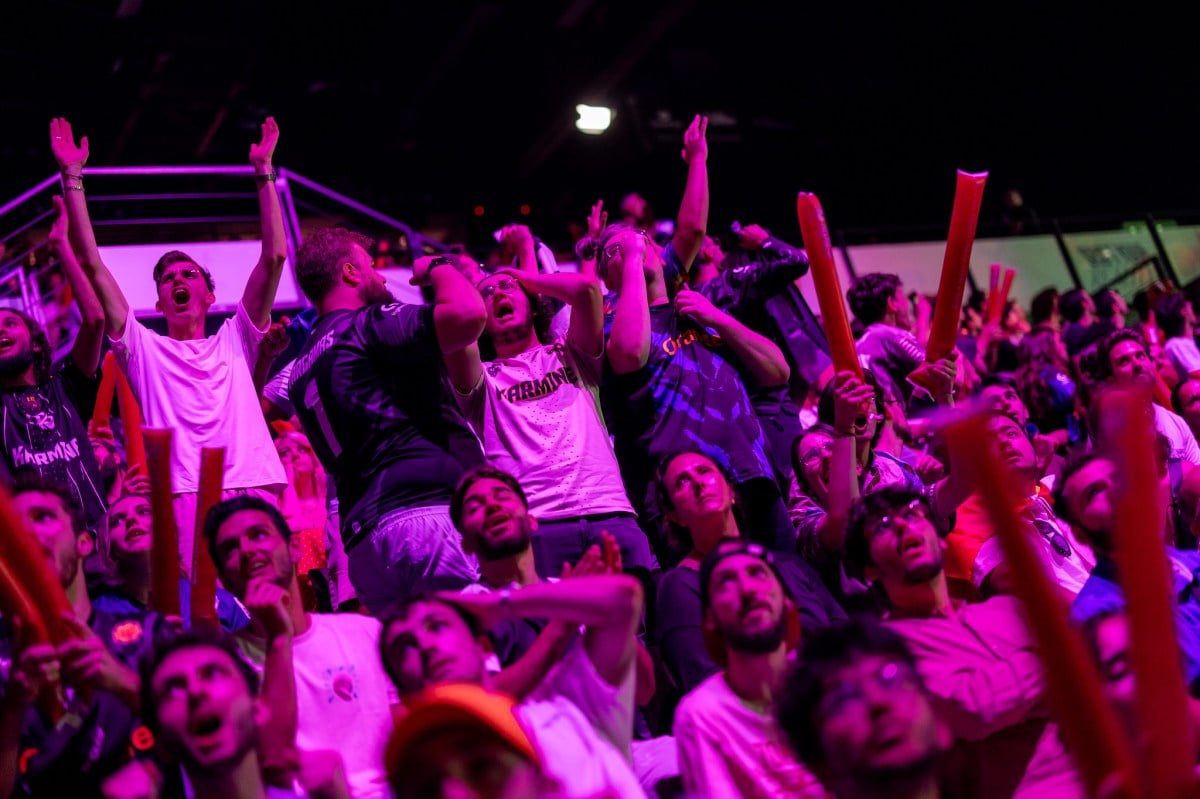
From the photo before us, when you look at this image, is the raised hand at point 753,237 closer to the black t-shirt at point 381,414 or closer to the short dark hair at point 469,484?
the black t-shirt at point 381,414

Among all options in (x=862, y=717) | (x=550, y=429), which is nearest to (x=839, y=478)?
(x=550, y=429)

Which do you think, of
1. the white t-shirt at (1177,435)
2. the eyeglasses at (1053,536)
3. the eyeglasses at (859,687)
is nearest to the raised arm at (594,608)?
the eyeglasses at (859,687)

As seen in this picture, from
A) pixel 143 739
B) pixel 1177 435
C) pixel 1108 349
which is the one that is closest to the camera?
pixel 143 739

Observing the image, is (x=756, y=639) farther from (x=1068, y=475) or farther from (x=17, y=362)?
(x=17, y=362)

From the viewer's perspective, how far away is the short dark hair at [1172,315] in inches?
271

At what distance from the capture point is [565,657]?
2598 millimetres

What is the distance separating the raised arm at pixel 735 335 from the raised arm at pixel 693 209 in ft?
0.91

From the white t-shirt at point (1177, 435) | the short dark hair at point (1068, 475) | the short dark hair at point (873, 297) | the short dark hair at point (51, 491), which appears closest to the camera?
the short dark hair at point (51, 491)

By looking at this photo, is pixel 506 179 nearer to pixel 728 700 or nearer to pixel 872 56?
pixel 872 56

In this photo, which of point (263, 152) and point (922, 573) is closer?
point (922, 573)

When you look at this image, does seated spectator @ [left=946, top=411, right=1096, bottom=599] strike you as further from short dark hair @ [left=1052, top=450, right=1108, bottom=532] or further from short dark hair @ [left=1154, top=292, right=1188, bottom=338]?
short dark hair @ [left=1154, top=292, right=1188, bottom=338]

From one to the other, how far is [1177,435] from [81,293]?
4105 mm

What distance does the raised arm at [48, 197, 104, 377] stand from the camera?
12.4ft

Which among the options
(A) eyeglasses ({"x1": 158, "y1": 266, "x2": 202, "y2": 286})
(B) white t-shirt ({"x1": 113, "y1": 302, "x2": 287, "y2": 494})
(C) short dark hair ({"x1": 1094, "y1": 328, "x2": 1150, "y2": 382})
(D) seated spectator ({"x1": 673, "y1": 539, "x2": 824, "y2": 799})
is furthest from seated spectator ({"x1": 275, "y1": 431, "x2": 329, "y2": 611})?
(C) short dark hair ({"x1": 1094, "y1": 328, "x2": 1150, "y2": 382})
